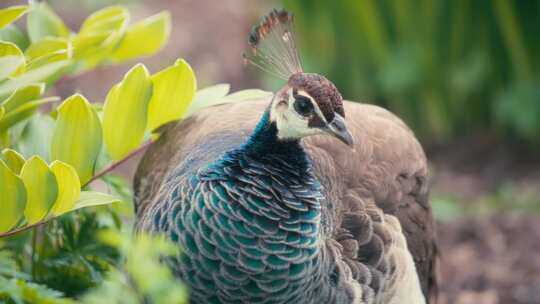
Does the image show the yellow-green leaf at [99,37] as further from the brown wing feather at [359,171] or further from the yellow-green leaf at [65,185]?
the yellow-green leaf at [65,185]

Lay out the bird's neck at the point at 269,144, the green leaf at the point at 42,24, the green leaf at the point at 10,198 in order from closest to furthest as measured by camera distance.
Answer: the green leaf at the point at 10,198
the bird's neck at the point at 269,144
the green leaf at the point at 42,24

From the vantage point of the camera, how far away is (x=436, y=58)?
5.84 meters

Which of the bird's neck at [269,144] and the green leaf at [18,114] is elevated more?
the green leaf at [18,114]

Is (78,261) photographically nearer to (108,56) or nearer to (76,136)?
(76,136)

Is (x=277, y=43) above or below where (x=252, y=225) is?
above

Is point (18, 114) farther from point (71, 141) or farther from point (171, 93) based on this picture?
point (171, 93)

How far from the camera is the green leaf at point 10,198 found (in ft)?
8.13

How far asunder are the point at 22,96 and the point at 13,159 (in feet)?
0.60

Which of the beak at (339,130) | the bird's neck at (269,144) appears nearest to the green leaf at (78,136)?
the bird's neck at (269,144)

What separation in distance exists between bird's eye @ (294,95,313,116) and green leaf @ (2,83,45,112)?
73 centimetres

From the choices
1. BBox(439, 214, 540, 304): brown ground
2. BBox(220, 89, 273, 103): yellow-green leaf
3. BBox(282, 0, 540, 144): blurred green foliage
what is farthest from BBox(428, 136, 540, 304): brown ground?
BBox(220, 89, 273, 103): yellow-green leaf

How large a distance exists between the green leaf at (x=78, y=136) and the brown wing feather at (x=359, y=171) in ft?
1.20

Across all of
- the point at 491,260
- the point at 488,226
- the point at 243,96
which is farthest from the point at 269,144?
the point at 488,226

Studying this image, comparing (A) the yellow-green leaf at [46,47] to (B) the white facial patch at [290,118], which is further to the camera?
(A) the yellow-green leaf at [46,47]
